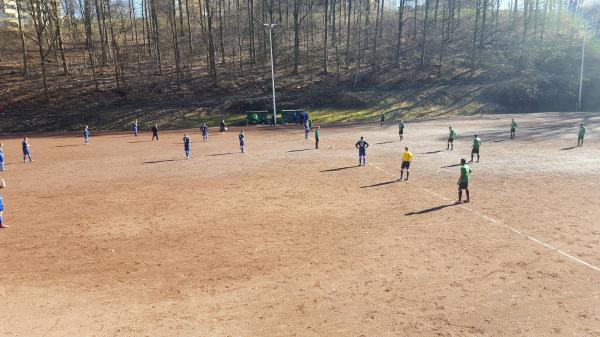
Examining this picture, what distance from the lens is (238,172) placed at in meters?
21.7

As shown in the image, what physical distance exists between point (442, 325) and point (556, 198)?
10444 mm

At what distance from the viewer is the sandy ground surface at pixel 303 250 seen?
8266 millimetres

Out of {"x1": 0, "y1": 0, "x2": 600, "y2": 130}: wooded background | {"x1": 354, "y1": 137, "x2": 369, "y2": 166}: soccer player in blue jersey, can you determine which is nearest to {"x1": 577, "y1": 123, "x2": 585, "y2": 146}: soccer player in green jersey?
{"x1": 354, "y1": 137, "x2": 369, "y2": 166}: soccer player in blue jersey

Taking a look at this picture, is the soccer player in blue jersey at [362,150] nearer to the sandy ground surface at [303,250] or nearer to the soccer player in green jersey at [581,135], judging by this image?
the sandy ground surface at [303,250]

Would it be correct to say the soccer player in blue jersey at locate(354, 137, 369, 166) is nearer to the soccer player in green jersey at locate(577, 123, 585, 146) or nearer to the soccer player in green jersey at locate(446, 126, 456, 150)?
the soccer player in green jersey at locate(446, 126, 456, 150)

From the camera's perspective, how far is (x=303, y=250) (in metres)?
11.6

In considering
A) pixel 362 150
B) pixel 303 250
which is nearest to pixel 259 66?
pixel 362 150

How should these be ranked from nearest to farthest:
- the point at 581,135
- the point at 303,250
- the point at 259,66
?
the point at 303,250 → the point at 581,135 → the point at 259,66

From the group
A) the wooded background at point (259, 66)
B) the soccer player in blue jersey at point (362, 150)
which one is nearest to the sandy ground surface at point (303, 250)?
the soccer player in blue jersey at point (362, 150)

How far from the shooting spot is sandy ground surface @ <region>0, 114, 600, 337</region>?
8266mm

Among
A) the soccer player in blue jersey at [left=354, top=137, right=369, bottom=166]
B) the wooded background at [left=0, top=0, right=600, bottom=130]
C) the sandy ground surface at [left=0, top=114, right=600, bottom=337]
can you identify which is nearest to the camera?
the sandy ground surface at [left=0, top=114, right=600, bottom=337]

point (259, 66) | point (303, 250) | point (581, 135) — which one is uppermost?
point (259, 66)

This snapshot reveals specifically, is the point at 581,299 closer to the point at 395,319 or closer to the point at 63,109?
the point at 395,319

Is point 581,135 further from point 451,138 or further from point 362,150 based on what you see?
point 362,150
